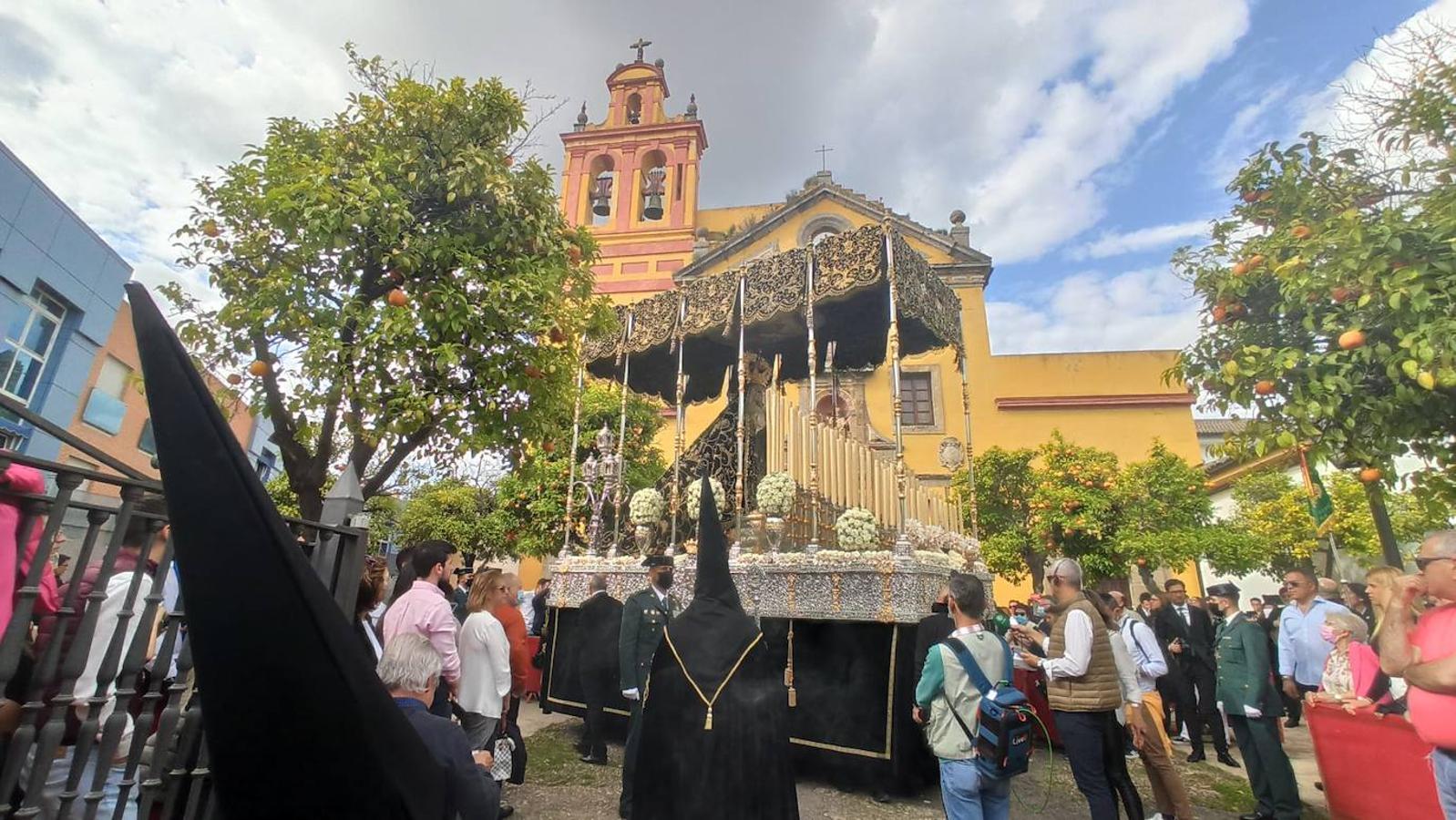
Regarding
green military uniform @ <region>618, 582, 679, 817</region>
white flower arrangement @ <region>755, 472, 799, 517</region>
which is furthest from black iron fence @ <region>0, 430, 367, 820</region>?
white flower arrangement @ <region>755, 472, 799, 517</region>

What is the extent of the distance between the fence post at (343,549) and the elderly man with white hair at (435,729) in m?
1.28

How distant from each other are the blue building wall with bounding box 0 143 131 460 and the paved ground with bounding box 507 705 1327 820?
477 inches

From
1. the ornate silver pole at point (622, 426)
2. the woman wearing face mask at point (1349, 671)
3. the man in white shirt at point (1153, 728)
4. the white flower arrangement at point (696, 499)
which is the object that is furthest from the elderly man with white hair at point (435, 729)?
the woman wearing face mask at point (1349, 671)

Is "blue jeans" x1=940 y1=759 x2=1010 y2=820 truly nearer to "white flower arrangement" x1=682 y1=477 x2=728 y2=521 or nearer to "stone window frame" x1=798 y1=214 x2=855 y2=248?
"white flower arrangement" x1=682 y1=477 x2=728 y2=521

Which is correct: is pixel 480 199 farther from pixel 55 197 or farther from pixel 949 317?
pixel 55 197

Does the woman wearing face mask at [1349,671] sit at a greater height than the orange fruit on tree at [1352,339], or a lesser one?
lesser

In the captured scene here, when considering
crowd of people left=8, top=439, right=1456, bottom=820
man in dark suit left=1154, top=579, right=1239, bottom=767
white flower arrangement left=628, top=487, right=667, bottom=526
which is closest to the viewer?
crowd of people left=8, top=439, right=1456, bottom=820

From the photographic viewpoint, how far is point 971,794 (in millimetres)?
3416

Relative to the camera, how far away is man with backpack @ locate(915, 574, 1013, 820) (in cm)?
341

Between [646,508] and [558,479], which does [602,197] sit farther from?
[646,508]

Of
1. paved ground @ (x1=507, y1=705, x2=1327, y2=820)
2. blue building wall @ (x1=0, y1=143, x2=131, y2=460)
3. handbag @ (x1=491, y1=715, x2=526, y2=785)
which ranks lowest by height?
paved ground @ (x1=507, y1=705, x2=1327, y2=820)

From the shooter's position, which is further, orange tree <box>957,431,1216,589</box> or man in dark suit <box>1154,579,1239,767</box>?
orange tree <box>957,431,1216,589</box>

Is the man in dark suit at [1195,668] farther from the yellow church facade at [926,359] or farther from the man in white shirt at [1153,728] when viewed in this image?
the yellow church facade at [926,359]

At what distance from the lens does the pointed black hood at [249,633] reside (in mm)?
1209
